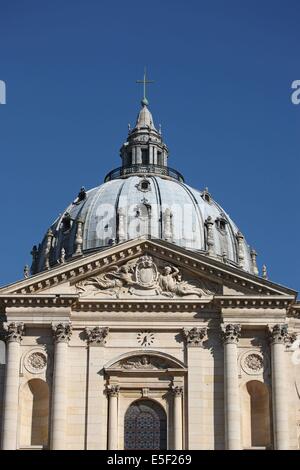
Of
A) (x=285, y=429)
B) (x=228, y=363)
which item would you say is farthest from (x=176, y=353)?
(x=285, y=429)

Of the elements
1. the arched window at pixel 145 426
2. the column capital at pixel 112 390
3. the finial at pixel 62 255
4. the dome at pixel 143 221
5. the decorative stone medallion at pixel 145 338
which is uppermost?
the dome at pixel 143 221

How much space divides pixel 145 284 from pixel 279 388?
7053mm

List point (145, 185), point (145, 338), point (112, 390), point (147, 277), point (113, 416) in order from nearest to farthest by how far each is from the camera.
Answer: point (113, 416), point (112, 390), point (145, 338), point (147, 277), point (145, 185)

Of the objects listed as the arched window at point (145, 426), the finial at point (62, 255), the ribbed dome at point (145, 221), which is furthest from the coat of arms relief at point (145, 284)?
the ribbed dome at point (145, 221)

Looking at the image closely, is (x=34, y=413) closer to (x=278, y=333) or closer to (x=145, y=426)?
(x=145, y=426)

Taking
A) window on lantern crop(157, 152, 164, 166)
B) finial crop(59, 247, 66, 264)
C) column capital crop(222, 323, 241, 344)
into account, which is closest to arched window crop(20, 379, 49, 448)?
column capital crop(222, 323, 241, 344)

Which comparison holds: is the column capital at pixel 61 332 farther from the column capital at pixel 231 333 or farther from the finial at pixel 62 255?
the finial at pixel 62 255

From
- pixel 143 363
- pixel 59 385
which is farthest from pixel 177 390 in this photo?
pixel 59 385

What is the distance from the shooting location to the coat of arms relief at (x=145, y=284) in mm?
50594

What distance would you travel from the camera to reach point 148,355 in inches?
1961

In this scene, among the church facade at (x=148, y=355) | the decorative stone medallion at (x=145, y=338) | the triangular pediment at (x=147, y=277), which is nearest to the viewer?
the church facade at (x=148, y=355)

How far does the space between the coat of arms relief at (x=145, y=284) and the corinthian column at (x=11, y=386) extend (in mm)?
3295

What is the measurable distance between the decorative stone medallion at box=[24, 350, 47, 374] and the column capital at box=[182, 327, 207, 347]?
586cm
